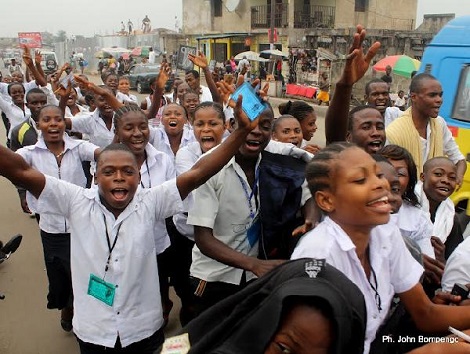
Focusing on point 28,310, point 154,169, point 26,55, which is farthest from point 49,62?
point 154,169

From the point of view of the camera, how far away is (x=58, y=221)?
3.14 metres

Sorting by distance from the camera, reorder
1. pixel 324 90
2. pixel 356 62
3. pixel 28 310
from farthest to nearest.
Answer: pixel 324 90 → pixel 28 310 → pixel 356 62

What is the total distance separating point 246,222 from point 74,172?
1.85 meters

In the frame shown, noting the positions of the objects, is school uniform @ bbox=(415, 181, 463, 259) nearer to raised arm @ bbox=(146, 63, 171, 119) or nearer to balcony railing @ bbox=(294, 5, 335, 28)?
raised arm @ bbox=(146, 63, 171, 119)

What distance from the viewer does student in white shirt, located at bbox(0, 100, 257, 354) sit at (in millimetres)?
2158

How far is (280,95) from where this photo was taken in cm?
1814

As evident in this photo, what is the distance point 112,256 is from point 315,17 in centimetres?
2578

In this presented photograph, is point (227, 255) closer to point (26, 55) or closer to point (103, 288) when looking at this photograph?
point (103, 288)

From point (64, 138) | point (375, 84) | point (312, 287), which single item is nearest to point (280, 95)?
point (375, 84)

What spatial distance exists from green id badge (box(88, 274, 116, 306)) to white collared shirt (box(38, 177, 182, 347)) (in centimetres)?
2

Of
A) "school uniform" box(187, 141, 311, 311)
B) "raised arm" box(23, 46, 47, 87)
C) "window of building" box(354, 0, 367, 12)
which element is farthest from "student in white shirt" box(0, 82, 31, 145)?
"window of building" box(354, 0, 367, 12)

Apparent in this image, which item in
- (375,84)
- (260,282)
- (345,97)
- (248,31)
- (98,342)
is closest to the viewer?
(260,282)

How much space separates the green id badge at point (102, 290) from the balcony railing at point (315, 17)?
25087 millimetres

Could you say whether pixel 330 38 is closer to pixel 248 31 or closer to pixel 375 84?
pixel 248 31
